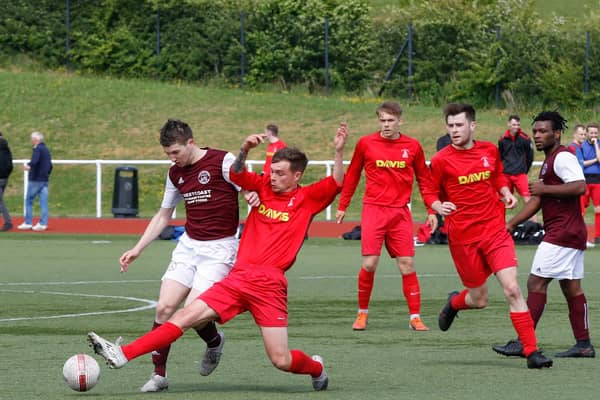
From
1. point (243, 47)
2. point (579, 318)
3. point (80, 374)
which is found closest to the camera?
point (80, 374)

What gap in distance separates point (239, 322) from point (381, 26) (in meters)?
38.3

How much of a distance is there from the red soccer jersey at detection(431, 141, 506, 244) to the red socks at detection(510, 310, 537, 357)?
0.93 m

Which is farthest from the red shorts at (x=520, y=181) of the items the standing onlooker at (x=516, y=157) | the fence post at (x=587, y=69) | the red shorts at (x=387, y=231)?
the fence post at (x=587, y=69)

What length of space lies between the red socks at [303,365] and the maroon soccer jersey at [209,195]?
4.17 ft

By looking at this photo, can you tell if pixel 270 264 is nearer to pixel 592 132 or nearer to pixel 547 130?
pixel 547 130

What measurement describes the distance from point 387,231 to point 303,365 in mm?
4894

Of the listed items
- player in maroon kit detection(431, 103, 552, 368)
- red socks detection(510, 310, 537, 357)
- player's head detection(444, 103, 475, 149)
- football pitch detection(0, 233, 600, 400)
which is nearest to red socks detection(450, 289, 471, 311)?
player in maroon kit detection(431, 103, 552, 368)

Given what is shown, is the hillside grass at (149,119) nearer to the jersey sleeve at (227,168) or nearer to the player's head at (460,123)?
the player's head at (460,123)

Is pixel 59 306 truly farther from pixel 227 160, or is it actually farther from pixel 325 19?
pixel 325 19

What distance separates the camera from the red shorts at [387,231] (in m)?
14.1

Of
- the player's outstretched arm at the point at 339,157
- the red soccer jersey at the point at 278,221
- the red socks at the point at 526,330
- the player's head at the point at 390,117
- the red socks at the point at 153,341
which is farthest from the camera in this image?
the player's head at the point at 390,117

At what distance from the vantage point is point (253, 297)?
31.0 feet

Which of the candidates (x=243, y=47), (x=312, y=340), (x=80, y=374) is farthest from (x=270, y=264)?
(x=243, y=47)

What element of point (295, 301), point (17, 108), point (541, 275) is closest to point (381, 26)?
point (17, 108)
